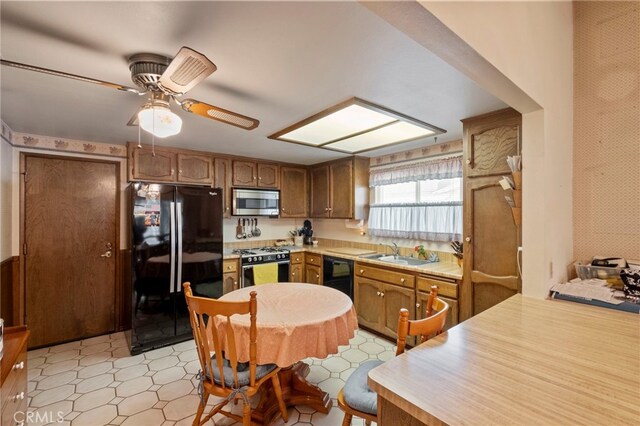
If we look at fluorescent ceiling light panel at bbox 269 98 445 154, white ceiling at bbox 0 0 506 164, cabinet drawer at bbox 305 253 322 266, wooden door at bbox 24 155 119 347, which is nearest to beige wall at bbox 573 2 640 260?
white ceiling at bbox 0 0 506 164

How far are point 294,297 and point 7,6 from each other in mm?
2008

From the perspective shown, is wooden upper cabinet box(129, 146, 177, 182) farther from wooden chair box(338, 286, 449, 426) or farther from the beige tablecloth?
wooden chair box(338, 286, 449, 426)

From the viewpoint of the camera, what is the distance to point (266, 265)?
3635 millimetres

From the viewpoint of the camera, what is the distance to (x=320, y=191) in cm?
426

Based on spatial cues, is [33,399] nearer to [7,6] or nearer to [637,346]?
[7,6]

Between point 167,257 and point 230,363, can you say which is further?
point 167,257

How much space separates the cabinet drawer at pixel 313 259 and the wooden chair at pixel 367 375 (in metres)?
2.39

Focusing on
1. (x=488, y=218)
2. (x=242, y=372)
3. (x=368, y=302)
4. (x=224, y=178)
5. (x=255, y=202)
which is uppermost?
(x=224, y=178)

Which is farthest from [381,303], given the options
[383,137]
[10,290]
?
[10,290]

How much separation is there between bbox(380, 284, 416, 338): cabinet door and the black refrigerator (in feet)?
6.31

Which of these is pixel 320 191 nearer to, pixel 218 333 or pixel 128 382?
pixel 218 333

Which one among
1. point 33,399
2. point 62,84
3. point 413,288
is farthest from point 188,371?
point 62,84

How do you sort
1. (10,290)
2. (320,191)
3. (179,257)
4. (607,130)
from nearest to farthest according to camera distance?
(607,130) < (10,290) < (179,257) < (320,191)

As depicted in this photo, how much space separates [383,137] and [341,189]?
124 centimetres
